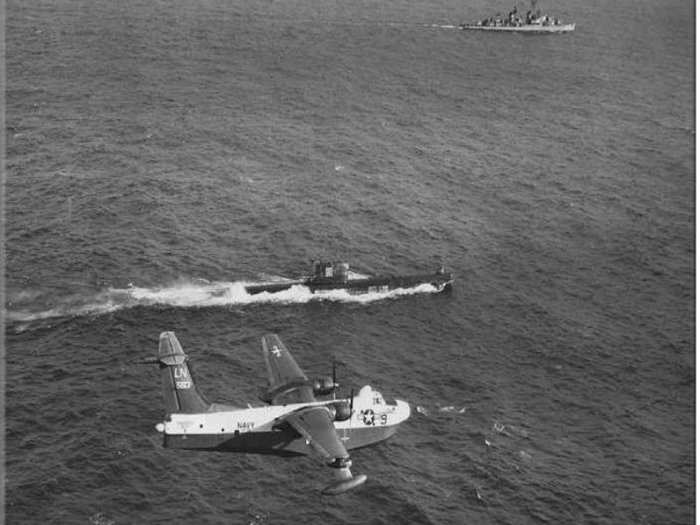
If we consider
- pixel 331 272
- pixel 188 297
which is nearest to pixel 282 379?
pixel 188 297

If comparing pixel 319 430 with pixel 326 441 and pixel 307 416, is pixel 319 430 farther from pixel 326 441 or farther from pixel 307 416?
pixel 307 416

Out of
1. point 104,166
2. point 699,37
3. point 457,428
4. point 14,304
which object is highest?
point 699,37

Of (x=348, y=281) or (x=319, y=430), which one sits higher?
(x=319, y=430)

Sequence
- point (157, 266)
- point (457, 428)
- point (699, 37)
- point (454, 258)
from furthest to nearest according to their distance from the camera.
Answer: point (454, 258), point (157, 266), point (457, 428), point (699, 37)

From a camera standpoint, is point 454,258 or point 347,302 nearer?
point 347,302

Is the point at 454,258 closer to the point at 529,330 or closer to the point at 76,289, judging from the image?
the point at 529,330

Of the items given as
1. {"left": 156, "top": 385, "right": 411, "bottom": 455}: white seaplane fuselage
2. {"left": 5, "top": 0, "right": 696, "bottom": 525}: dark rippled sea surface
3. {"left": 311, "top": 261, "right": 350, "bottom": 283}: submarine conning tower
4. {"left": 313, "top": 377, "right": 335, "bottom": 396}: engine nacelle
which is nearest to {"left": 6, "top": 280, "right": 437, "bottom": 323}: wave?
{"left": 5, "top": 0, "right": 696, "bottom": 525}: dark rippled sea surface

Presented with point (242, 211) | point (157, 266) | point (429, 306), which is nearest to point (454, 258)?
point (429, 306)
